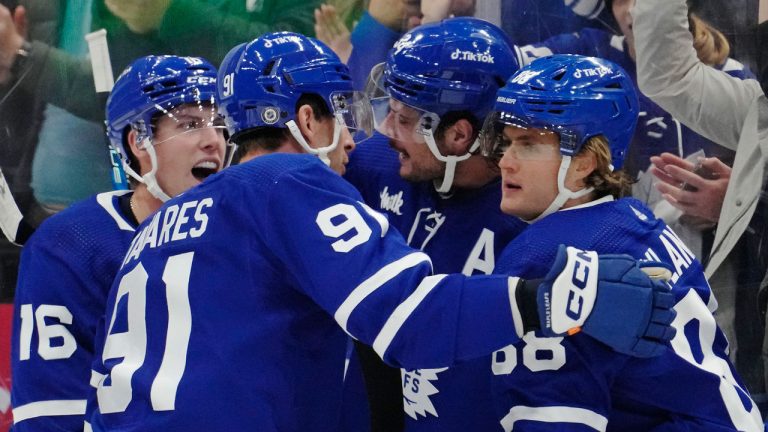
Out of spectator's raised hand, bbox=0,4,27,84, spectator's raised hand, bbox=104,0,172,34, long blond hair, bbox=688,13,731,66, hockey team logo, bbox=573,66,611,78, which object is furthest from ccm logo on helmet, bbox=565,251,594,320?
spectator's raised hand, bbox=0,4,27,84

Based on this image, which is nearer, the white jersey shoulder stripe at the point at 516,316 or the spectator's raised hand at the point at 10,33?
the white jersey shoulder stripe at the point at 516,316

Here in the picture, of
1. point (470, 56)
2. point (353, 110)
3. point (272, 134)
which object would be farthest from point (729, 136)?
point (272, 134)

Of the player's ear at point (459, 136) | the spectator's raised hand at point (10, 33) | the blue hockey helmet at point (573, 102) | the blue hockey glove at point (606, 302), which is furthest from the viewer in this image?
the spectator's raised hand at point (10, 33)

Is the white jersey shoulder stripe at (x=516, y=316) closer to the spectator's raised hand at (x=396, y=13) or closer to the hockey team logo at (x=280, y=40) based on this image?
the hockey team logo at (x=280, y=40)

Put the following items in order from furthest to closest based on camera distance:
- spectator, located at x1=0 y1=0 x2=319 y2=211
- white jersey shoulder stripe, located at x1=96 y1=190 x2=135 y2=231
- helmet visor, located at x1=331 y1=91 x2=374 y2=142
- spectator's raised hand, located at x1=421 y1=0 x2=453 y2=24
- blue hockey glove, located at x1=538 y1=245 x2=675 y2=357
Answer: spectator, located at x1=0 y1=0 x2=319 y2=211 < spectator's raised hand, located at x1=421 y1=0 x2=453 y2=24 < white jersey shoulder stripe, located at x1=96 y1=190 x2=135 y2=231 < helmet visor, located at x1=331 y1=91 x2=374 y2=142 < blue hockey glove, located at x1=538 y1=245 x2=675 y2=357

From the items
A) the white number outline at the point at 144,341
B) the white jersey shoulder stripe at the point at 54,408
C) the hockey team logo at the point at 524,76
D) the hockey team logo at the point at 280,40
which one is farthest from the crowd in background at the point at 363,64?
the white jersey shoulder stripe at the point at 54,408

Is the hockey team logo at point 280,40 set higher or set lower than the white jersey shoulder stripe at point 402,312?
higher

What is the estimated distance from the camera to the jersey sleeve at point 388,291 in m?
1.75

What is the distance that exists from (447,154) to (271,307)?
2.76ft

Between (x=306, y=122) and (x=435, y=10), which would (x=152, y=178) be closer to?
(x=306, y=122)

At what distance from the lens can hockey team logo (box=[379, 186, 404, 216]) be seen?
277 centimetres

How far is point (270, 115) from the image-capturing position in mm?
2373

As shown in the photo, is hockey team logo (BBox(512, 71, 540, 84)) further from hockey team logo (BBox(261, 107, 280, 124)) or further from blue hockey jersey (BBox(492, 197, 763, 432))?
hockey team logo (BBox(261, 107, 280, 124))

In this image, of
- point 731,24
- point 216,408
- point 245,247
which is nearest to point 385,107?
point 245,247
